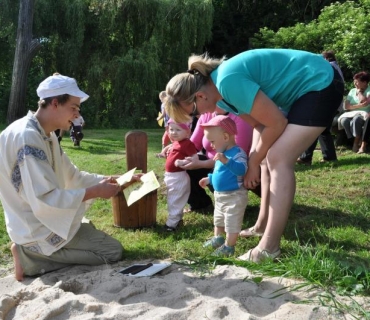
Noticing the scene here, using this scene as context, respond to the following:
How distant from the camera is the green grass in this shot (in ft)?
10.4

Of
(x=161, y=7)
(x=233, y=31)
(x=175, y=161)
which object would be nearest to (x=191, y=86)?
(x=175, y=161)

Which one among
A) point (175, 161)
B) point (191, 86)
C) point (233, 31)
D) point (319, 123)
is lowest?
point (175, 161)

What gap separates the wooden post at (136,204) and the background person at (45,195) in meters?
0.84

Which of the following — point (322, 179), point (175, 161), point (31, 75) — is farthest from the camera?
point (31, 75)

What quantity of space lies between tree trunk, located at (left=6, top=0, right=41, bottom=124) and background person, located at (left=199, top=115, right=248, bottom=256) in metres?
14.6

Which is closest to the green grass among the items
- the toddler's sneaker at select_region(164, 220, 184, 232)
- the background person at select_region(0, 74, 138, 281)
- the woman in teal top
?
the toddler's sneaker at select_region(164, 220, 184, 232)

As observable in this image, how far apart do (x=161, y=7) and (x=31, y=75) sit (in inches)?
252

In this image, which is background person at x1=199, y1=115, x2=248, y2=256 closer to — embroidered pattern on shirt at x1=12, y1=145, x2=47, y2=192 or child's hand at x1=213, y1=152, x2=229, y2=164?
child's hand at x1=213, y1=152, x2=229, y2=164

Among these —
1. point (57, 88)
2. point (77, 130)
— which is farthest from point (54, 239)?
point (77, 130)

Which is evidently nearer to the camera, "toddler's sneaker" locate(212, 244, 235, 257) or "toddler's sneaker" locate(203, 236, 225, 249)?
"toddler's sneaker" locate(212, 244, 235, 257)

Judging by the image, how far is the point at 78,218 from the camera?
383 cm

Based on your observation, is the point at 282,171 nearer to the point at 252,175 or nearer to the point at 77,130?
the point at 252,175

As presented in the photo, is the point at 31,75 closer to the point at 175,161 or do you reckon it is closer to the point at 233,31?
the point at 233,31

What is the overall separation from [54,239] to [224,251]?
4.15 ft
